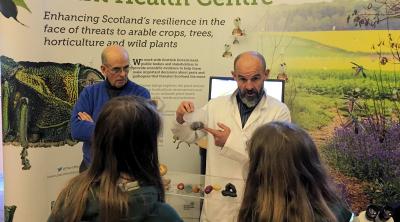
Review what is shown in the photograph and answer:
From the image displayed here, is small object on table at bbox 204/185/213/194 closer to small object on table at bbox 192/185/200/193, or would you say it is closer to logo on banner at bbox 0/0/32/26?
small object on table at bbox 192/185/200/193

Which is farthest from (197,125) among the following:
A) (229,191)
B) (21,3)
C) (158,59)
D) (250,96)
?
(21,3)

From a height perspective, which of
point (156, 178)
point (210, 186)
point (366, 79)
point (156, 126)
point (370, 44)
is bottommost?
point (210, 186)

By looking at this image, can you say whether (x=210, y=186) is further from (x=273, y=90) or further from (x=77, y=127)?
(x=273, y=90)

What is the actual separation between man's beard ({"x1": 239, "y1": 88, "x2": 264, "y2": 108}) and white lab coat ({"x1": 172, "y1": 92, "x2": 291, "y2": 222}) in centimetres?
3

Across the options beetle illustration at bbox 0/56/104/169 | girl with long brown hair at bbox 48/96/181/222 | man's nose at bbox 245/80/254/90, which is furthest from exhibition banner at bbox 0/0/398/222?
girl with long brown hair at bbox 48/96/181/222

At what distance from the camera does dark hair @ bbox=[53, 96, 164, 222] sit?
1.26 metres

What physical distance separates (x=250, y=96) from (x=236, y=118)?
136mm

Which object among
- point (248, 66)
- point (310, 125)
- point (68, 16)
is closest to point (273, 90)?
point (310, 125)

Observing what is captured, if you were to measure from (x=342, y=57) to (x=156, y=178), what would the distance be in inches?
88.4

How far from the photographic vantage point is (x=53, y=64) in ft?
10.0

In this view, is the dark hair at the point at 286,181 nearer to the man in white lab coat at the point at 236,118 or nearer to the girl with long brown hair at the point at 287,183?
the girl with long brown hair at the point at 287,183

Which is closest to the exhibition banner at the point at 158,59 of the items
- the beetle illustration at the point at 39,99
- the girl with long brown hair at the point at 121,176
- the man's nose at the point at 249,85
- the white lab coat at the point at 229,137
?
the beetle illustration at the point at 39,99

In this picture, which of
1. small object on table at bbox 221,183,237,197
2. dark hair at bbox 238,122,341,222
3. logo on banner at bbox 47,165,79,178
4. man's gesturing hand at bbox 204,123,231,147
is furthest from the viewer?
logo on banner at bbox 47,165,79,178

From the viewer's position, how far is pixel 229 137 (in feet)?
7.54
